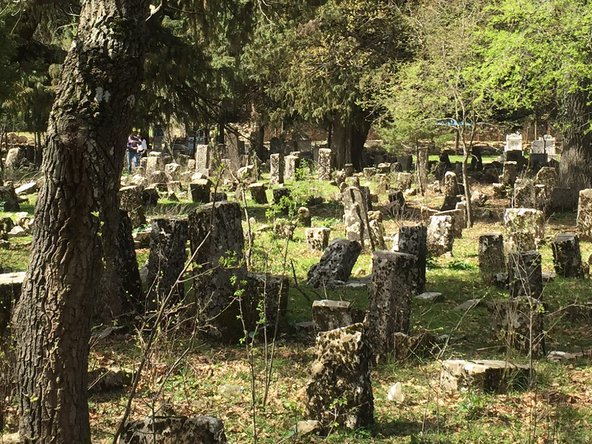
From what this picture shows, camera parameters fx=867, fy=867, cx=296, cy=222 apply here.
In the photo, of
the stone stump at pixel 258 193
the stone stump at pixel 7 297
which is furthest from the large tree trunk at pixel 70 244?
the stone stump at pixel 258 193

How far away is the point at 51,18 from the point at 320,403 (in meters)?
14.3

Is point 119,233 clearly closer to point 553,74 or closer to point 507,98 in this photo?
point 553,74

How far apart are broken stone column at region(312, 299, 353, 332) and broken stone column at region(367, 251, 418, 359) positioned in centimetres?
80

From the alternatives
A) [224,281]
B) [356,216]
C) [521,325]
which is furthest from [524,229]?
[224,281]

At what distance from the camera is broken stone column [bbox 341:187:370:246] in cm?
1706

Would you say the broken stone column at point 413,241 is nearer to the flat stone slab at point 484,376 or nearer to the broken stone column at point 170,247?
the broken stone column at point 170,247

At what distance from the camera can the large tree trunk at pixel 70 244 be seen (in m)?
5.80

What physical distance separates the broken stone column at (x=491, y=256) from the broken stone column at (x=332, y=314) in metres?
5.74

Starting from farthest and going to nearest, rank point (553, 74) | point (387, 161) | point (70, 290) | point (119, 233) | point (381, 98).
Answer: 1. point (387, 161)
2. point (381, 98)
3. point (553, 74)
4. point (119, 233)
5. point (70, 290)

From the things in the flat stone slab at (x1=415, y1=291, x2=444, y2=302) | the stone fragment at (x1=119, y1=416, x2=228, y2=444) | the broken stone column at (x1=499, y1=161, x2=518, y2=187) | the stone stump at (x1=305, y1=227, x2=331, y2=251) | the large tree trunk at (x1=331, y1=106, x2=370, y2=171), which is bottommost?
the flat stone slab at (x1=415, y1=291, x2=444, y2=302)

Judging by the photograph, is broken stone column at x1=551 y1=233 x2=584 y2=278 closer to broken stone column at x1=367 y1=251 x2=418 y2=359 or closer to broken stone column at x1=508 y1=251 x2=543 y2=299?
broken stone column at x1=508 y1=251 x2=543 y2=299

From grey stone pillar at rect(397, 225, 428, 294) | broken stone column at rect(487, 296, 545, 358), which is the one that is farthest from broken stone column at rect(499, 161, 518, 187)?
broken stone column at rect(487, 296, 545, 358)

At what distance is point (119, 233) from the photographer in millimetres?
10555

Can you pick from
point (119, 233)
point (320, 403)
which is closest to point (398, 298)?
point (320, 403)
